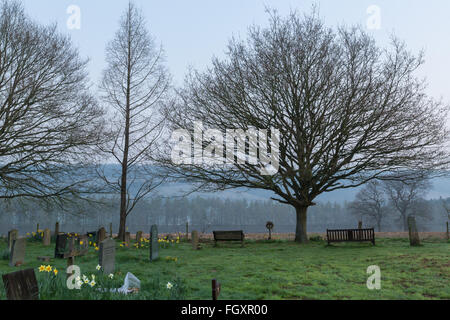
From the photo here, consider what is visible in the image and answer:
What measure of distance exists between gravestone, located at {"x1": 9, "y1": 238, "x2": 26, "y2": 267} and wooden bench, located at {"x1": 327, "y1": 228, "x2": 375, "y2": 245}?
1321 cm

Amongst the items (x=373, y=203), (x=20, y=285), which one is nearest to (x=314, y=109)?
(x=20, y=285)

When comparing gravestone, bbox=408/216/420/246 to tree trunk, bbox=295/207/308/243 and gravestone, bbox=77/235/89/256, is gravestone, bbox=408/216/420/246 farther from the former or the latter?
gravestone, bbox=77/235/89/256

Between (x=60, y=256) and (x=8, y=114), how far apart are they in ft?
23.0

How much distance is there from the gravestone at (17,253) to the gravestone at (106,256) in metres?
3.72

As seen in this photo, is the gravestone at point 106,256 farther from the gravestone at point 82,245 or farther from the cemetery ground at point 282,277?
the gravestone at point 82,245

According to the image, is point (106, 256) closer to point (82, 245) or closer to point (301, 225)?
point (82, 245)

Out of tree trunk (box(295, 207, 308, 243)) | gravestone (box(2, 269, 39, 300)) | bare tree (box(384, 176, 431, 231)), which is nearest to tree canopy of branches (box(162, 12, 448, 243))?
tree trunk (box(295, 207, 308, 243))

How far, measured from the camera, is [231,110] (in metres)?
17.5

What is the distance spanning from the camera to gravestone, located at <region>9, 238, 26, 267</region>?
11055 mm

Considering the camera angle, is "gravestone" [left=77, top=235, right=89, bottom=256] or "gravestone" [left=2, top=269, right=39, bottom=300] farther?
"gravestone" [left=77, top=235, right=89, bottom=256]

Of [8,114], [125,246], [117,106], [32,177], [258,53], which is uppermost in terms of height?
[258,53]

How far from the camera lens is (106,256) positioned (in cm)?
901
